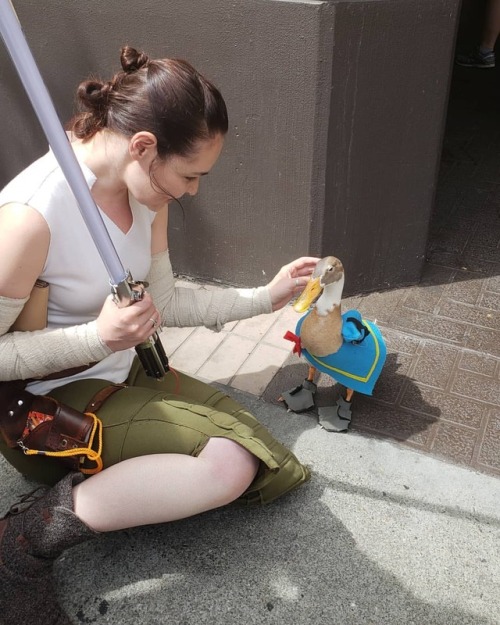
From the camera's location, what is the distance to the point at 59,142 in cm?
115

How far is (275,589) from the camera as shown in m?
1.69

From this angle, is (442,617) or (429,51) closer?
(442,617)

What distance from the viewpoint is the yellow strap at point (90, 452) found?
154cm

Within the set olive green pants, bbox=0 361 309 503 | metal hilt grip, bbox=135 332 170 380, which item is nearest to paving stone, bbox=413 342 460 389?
olive green pants, bbox=0 361 309 503

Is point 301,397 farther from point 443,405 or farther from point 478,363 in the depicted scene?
point 478,363

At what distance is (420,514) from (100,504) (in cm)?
99

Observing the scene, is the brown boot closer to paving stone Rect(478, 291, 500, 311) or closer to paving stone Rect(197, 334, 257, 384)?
paving stone Rect(197, 334, 257, 384)

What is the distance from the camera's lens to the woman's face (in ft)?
4.97

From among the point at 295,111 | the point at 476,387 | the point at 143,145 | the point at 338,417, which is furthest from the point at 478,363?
the point at 143,145

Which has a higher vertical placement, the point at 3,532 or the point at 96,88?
the point at 96,88

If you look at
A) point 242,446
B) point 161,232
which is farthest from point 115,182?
point 242,446

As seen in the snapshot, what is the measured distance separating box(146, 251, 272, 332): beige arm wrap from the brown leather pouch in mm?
527

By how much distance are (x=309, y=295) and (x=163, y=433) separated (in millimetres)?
637

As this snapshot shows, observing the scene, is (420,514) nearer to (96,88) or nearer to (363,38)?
(96,88)
